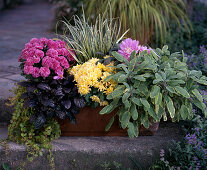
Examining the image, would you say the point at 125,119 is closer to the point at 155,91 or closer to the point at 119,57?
the point at 155,91

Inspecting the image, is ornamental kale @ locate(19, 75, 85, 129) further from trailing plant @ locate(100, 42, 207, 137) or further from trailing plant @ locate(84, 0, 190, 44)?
trailing plant @ locate(84, 0, 190, 44)

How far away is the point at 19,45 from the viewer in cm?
477

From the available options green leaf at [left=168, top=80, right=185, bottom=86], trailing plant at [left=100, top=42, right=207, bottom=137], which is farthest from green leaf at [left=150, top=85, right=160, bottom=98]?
green leaf at [left=168, top=80, right=185, bottom=86]

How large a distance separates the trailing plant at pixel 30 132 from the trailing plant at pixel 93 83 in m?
0.34

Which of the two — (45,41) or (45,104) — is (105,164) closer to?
(45,104)

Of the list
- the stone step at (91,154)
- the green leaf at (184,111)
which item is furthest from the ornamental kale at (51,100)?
the green leaf at (184,111)

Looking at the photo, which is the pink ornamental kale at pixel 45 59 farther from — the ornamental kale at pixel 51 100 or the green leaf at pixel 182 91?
the green leaf at pixel 182 91

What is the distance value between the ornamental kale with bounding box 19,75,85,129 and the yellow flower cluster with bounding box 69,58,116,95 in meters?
0.08

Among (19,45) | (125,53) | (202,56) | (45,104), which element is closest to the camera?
(45,104)

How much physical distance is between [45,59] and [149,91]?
79 centimetres

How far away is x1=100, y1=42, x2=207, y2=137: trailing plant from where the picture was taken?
6.97ft

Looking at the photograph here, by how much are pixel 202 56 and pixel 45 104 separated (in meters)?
1.79

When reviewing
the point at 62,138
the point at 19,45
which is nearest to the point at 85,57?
the point at 62,138

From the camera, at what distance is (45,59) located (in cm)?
226
